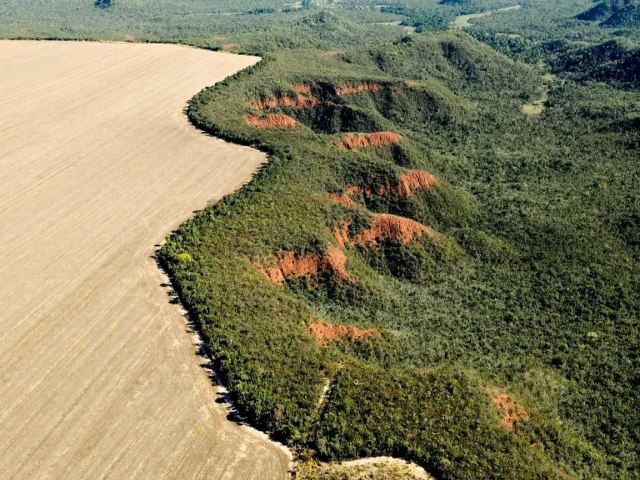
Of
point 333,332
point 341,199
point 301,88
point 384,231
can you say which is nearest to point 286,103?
point 301,88

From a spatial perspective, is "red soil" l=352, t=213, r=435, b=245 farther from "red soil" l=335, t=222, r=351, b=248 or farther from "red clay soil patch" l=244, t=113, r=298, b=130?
"red clay soil patch" l=244, t=113, r=298, b=130

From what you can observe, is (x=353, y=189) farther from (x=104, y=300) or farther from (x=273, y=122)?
(x=104, y=300)

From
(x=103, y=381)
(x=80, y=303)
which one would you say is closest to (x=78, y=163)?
(x=80, y=303)

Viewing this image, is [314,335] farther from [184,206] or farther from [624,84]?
[624,84]

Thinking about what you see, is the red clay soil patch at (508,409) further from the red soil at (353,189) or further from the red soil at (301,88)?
the red soil at (301,88)

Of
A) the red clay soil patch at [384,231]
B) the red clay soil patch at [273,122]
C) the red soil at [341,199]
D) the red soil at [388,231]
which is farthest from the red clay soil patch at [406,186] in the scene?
the red clay soil patch at [273,122]

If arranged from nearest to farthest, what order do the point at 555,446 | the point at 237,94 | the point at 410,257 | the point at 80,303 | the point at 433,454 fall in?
1. the point at 433,454
2. the point at 555,446
3. the point at 80,303
4. the point at 410,257
5. the point at 237,94
